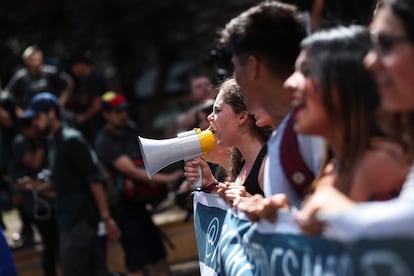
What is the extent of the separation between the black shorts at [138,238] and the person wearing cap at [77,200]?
0.64 m

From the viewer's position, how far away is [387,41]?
295 centimetres

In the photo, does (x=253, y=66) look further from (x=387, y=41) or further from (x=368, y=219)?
(x=368, y=219)

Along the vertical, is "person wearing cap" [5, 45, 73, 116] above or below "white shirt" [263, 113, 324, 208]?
above

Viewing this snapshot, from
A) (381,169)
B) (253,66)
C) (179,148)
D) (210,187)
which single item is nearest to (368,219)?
(381,169)

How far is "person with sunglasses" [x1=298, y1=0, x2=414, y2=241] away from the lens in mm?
2680

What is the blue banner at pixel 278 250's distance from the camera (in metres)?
2.73

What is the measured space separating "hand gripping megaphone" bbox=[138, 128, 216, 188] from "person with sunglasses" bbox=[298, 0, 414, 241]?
1.91 metres

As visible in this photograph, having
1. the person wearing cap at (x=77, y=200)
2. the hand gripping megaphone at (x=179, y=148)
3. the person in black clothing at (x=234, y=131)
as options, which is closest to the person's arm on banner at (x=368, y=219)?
the hand gripping megaphone at (x=179, y=148)

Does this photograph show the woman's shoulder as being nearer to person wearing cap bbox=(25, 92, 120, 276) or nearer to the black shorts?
person wearing cap bbox=(25, 92, 120, 276)

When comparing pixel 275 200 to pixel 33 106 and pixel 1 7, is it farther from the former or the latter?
pixel 1 7

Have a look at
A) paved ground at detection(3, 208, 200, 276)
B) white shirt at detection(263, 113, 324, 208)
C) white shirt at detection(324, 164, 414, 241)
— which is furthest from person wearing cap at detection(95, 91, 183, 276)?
white shirt at detection(324, 164, 414, 241)

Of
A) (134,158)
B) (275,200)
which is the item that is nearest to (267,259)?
(275,200)

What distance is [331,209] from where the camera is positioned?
287cm

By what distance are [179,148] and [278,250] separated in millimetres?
1548
